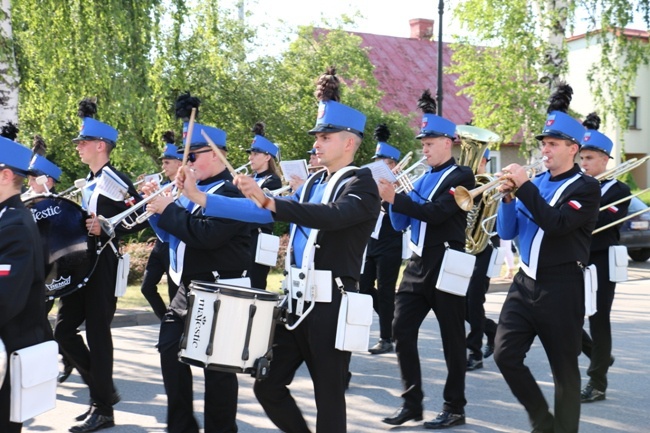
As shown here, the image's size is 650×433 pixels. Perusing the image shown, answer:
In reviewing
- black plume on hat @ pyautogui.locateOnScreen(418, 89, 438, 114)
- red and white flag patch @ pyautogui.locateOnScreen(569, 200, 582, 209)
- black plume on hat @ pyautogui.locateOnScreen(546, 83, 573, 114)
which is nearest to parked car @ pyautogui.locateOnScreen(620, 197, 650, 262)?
black plume on hat @ pyautogui.locateOnScreen(418, 89, 438, 114)

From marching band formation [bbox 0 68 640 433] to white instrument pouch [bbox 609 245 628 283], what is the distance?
2 cm

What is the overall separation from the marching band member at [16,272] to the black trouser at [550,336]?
2.61m

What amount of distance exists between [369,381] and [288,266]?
10.7 feet

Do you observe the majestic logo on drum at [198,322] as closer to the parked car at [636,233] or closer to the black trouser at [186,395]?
the black trouser at [186,395]

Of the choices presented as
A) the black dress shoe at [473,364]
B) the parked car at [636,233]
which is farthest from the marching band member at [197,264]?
the parked car at [636,233]

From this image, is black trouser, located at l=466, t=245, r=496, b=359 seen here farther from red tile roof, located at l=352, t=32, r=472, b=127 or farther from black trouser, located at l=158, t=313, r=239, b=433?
red tile roof, located at l=352, t=32, r=472, b=127

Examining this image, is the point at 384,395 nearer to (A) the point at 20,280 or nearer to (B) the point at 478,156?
(B) the point at 478,156

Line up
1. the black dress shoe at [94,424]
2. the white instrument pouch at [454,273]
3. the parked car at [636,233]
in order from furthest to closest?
the parked car at [636,233], the white instrument pouch at [454,273], the black dress shoe at [94,424]

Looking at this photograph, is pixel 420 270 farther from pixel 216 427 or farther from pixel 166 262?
pixel 166 262

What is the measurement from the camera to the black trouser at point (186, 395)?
530 centimetres

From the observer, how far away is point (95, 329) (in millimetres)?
6473

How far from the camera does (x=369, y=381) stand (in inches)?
313

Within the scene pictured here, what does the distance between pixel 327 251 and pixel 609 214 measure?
3.49 meters

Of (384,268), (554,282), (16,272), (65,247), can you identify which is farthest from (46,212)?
(384,268)
